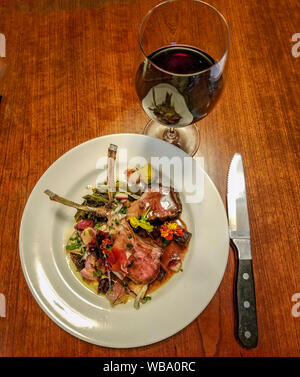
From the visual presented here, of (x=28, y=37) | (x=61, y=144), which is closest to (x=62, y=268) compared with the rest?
(x=61, y=144)

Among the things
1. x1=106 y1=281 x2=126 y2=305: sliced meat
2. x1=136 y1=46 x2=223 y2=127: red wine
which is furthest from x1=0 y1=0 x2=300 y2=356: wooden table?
x1=136 y1=46 x2=223 y2=127: red wine

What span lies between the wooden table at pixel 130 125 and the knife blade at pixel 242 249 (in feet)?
0.10

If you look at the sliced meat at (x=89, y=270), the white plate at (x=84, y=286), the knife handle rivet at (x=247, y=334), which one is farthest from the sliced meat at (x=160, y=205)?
the knife handle rivet at (x=247, y=334)

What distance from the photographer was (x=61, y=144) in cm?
120

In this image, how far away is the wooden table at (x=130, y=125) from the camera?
979mm

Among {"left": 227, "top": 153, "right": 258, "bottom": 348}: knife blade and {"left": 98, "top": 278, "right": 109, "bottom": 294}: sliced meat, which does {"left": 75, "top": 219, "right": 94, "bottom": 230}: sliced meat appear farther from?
{"left": 227, "top": 153, "right": 258, "bottom": 348}: knife blade

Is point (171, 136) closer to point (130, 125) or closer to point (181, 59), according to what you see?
point (130, 125)

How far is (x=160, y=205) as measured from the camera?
41.3 inches

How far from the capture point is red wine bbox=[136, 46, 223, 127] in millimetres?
820

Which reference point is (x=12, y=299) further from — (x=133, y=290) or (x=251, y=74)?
(x=251, y=74)

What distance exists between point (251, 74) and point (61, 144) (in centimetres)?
77

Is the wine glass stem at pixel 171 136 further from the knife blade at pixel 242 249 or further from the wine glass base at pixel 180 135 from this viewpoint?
the knife blade at pixel 242 249

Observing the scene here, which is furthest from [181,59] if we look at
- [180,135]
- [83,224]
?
[83,224]

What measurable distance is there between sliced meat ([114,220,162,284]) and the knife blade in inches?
9.6
